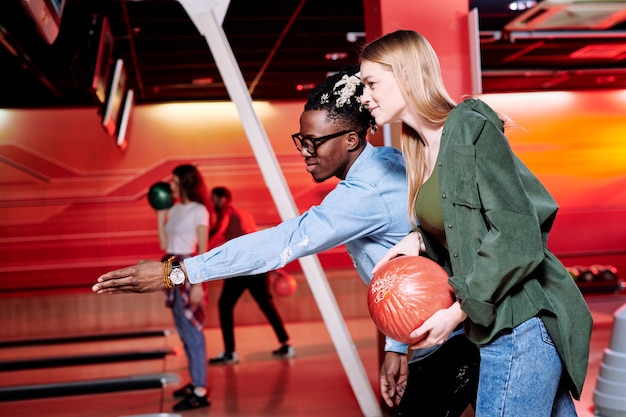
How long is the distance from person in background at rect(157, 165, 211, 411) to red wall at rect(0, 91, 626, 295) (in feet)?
13.8

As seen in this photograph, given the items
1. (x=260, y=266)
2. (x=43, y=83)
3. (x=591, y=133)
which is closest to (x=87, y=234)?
(x=43, y=83)

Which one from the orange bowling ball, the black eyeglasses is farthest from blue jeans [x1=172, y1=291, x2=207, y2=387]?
the orange bowling ball

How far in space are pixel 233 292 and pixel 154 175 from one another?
365 cm

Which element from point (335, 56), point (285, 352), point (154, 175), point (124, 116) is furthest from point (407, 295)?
point (154, 175)

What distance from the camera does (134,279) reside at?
187 centimetres

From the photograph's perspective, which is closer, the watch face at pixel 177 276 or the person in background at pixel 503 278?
the person in background at pixel 503 278

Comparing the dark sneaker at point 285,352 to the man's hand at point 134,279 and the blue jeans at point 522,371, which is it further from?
the blue jeans at point 522,371

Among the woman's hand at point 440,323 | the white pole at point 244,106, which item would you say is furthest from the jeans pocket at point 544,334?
the white pole at point 244,106

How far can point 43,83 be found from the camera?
863cm

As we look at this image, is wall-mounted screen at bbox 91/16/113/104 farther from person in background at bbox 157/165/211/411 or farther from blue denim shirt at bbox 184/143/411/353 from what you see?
blue denim shirt at bbox 184/143/411/353

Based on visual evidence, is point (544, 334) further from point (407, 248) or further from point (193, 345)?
point (193, 345)

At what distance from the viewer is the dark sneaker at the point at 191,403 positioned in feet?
16.2

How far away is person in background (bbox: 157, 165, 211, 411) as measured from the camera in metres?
5.08

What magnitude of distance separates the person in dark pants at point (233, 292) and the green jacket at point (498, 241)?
16.5 ft
